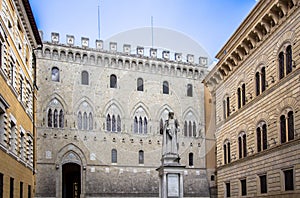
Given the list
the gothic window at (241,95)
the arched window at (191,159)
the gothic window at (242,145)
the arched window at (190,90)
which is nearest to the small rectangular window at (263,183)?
the gothic window at (242,145)

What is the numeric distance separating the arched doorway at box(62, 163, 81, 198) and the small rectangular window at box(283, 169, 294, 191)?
27691mm

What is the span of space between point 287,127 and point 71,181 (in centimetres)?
3287

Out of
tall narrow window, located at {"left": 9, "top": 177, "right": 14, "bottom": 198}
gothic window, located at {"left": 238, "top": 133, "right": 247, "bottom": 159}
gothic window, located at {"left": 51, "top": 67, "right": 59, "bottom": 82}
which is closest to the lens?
tall narrow window, located at {"left": 9, "top": 177, "right": 14, "bottom": 198}

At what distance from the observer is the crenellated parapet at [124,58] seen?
4209 cm

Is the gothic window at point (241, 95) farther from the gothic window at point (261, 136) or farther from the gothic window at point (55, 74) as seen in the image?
the gothic window at point (55, 74)

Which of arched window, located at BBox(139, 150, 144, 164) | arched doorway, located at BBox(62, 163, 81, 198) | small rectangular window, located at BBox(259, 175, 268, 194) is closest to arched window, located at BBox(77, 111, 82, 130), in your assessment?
arched doorway, located at BBox(62, 163, 81, 198)

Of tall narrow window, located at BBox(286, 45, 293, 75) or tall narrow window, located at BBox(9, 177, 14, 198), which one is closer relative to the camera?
tall narrow window, located at BBox(286, 45, 293, 75)

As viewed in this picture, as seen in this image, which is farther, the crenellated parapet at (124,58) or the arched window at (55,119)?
the crenellated parapet at (124,58)

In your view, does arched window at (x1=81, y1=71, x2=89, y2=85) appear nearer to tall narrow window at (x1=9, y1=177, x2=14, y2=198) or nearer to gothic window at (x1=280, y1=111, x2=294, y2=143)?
tall narrow window at (x1=9, y1=177, x2=14, y2=198)

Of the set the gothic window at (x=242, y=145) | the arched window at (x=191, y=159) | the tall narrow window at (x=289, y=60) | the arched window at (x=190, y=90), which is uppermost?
the arched window at (x=190, y=90)

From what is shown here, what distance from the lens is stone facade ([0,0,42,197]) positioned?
18422 millimetres

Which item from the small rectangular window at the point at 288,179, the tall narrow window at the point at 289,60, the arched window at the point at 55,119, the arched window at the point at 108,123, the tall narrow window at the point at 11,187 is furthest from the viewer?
the arched window at the point at 108,123

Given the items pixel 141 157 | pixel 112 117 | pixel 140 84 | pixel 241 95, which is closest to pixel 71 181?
pixel 141 157

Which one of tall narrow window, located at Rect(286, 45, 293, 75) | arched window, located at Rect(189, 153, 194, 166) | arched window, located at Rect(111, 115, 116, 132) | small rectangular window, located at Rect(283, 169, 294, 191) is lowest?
small rectangular window, located at Rect(283, 169, 294, 191)
